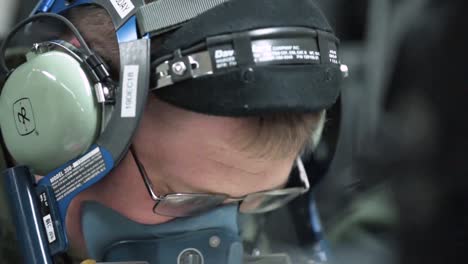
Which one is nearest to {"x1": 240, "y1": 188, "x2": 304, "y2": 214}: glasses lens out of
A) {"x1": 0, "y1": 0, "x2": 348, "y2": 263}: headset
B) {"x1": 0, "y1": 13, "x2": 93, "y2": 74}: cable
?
{"x1": 0, "y1": 0, "x2": 348, "y2": 263}: headset

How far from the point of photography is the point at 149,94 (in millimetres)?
902

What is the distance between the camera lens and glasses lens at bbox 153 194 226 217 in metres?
0.98

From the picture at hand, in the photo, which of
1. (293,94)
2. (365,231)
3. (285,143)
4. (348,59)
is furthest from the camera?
(348,59)

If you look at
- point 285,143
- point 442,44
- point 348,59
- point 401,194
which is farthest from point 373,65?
point 285,143

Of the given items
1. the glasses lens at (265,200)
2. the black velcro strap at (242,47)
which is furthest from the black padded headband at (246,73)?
the glasses lens at (265,200)

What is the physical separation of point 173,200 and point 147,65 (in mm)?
224

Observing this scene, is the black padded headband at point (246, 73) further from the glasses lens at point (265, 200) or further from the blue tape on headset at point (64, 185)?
the glasses lens at point (265, 200)

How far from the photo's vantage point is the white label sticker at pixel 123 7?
87cm

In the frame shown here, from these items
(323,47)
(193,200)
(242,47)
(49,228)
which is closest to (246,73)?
(242,47)

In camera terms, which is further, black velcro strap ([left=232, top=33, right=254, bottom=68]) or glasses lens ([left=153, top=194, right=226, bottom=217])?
glasses lens ([left=153, top=194, right=226, bottom=217])

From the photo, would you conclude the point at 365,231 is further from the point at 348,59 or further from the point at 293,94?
the point at 293,94

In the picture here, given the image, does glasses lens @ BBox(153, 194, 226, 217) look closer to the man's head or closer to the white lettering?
the man's head

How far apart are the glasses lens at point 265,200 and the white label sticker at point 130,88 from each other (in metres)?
0.27

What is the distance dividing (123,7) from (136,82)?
105mm
